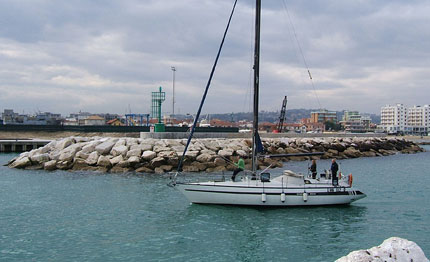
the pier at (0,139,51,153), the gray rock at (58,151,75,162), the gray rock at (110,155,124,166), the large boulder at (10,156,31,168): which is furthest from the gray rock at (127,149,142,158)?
the pier at (0,139,51,153)

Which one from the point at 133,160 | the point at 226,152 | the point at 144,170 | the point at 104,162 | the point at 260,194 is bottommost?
the point at 144,170

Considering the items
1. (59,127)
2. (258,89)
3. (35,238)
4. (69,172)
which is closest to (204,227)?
(35,238)

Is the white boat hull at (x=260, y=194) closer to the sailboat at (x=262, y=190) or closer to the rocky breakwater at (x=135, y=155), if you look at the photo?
the sailboat at (x=262, y=190)

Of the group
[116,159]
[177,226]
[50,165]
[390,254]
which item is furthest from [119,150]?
[390,254]

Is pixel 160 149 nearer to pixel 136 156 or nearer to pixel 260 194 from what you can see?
pixel 136 156

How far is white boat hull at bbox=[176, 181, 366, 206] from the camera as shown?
2072 cm

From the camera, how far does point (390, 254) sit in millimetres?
6445

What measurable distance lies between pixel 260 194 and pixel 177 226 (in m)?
4.88

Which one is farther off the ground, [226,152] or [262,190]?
[226,152]

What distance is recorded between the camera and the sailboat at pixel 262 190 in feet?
68.1

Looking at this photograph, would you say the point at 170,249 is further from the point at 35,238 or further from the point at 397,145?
the point at 397,145

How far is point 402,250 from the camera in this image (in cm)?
651

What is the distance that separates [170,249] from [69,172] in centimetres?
2274

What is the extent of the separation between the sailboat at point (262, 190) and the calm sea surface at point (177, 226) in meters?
0.45
